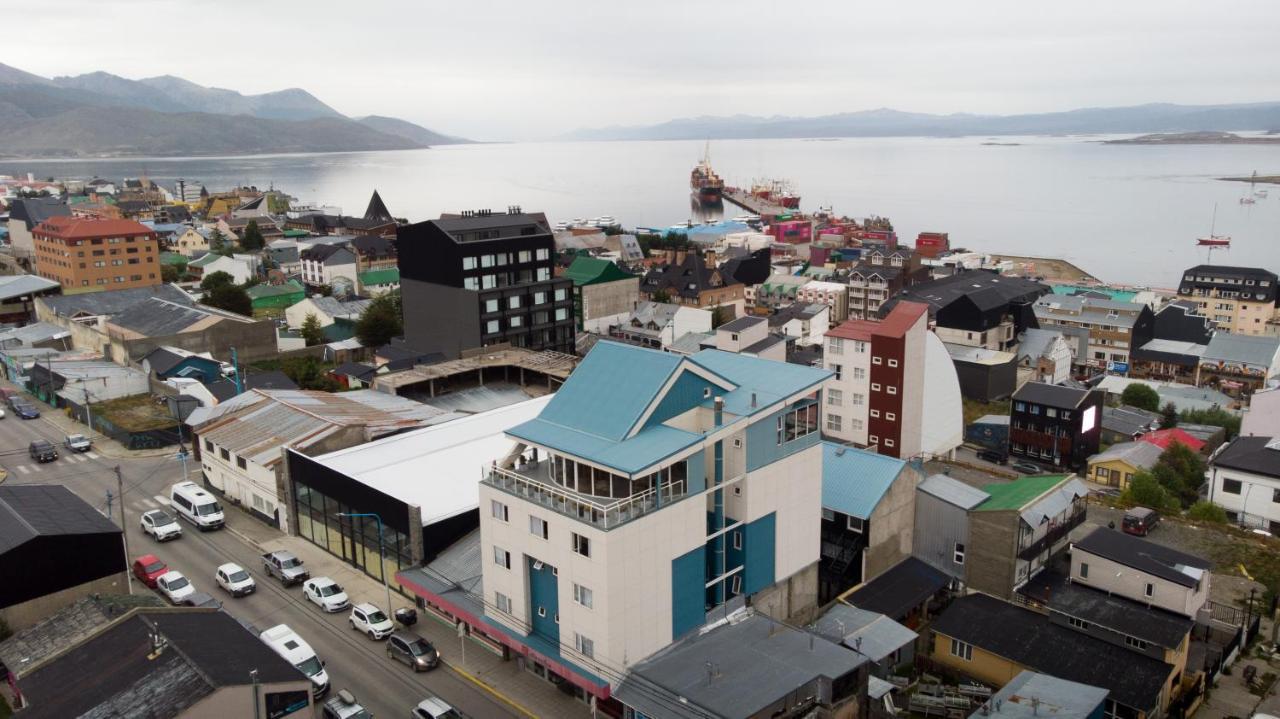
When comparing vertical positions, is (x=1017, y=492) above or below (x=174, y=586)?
above

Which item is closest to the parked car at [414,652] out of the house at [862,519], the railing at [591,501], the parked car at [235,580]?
the railing at [591,501]


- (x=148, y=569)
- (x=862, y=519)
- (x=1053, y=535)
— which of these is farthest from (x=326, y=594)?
(x=1053, y=535)

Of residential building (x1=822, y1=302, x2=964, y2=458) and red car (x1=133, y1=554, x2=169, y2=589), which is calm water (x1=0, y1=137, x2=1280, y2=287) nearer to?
residential building (x1=822, y1=302, x2=964, y2=458)

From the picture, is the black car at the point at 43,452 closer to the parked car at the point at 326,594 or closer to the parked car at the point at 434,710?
the parked car at the point at 326,594

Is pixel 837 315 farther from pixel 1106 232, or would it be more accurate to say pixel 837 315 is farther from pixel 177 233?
pixel 1106 232

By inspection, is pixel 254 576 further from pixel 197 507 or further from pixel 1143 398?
pixel 1143 398

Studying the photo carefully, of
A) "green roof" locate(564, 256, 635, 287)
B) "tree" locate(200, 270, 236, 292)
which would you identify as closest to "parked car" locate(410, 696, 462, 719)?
"green roof" locate(564, 256, 635, 287)
